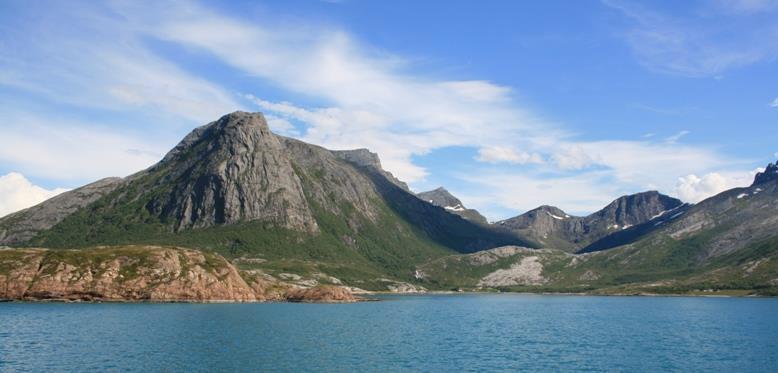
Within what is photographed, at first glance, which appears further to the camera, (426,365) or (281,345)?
(281,345)

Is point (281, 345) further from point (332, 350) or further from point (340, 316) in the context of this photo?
point (340, 316)

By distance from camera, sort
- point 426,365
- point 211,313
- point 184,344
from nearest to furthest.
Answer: point 426,365
point 184,344
point 211,313

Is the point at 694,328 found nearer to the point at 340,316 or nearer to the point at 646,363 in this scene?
the point at 646,363

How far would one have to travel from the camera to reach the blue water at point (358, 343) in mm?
87188

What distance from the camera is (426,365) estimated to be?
87.5 meters

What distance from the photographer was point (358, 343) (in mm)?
112438

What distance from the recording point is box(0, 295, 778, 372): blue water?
8719 centimetres

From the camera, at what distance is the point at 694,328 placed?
15100cm

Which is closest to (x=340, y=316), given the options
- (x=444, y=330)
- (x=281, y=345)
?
(x=444, y=330)

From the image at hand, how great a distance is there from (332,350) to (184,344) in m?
26.1

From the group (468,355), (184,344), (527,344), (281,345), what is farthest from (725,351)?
(184,344)

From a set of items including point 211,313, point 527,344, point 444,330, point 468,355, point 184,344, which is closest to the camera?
point 468,355

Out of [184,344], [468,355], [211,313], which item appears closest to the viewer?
[468,355]

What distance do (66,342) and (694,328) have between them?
14057 cm
